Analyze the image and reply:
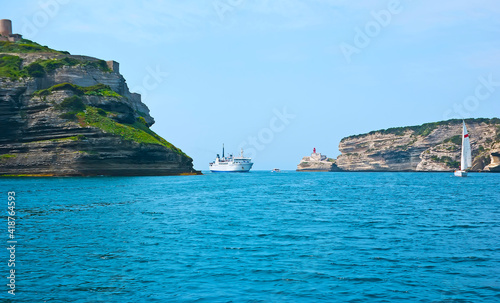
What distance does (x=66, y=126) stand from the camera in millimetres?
115875

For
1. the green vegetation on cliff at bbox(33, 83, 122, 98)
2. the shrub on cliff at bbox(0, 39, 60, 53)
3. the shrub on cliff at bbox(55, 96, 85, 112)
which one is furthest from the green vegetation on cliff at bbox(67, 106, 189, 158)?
the shrub on cliff at bbox(0, 39, 60, 53)

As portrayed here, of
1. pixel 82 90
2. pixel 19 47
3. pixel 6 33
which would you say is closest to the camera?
pixel 82 90

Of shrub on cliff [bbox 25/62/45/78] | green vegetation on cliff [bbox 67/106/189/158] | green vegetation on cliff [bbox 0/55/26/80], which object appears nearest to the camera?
green vegetation on cliff [bbox 67/106/189/158]

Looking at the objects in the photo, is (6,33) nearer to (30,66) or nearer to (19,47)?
(19,47)

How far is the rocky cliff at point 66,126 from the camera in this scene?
110m

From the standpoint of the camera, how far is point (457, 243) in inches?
1005

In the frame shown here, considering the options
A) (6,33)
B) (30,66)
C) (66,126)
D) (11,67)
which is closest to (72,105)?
(66,126)

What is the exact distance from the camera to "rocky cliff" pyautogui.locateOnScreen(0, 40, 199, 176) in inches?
4336

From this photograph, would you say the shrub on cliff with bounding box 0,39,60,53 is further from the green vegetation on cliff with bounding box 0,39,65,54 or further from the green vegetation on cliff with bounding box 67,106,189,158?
the green vegetation on cliff with bounding box 67,106,189,158

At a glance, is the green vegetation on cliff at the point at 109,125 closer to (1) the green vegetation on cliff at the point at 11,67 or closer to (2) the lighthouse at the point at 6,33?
(1) the green vegetation on cliff at the point at 11,67

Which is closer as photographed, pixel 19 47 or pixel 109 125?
pixel 109 125

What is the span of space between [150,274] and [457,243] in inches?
747

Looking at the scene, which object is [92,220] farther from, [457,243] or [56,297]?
[457,243]

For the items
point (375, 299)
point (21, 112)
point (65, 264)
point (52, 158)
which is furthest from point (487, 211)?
point (21, 112)
